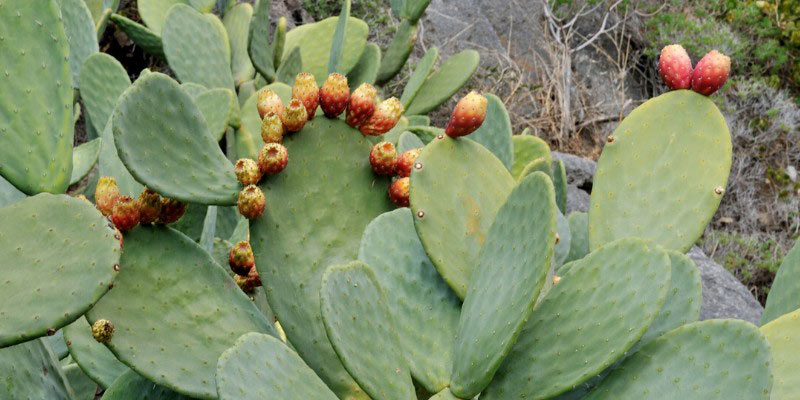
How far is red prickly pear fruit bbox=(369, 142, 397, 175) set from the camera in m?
1.00

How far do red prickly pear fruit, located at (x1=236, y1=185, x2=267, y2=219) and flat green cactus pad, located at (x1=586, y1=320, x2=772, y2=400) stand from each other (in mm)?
386

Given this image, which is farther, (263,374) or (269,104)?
(269,104)

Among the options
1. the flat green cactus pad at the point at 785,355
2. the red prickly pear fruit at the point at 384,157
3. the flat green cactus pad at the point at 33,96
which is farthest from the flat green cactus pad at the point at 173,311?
the flat green cactus pad at the point at 785,355

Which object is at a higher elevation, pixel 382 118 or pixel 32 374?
pixel 382 118

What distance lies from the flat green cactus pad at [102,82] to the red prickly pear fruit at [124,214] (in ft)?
3.02

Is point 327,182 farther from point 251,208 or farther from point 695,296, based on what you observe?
point 695,296

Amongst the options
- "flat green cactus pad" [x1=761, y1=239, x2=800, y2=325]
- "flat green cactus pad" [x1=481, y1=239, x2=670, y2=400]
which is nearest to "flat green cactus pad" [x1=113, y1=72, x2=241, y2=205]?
"flat green cactus pad" [x1=481, y1=239, x2=670, y2=400]

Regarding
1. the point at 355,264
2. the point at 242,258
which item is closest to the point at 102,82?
the point at 242,258

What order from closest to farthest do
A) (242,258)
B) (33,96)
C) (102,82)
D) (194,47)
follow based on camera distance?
(33,96), (242,258), (102,82), (194,47)

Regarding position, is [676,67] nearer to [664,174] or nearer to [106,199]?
[664,174]

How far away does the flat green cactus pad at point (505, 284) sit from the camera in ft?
2.50

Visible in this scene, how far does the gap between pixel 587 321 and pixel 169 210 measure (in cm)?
44

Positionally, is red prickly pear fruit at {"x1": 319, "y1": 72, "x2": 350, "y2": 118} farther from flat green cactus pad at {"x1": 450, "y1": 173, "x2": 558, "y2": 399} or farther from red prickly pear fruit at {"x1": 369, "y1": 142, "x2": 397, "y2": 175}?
flat green cactus pad at {"x1": 450, "y1": 173, "x2": 558, "y2": 399}

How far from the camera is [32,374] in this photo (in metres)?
0.94
